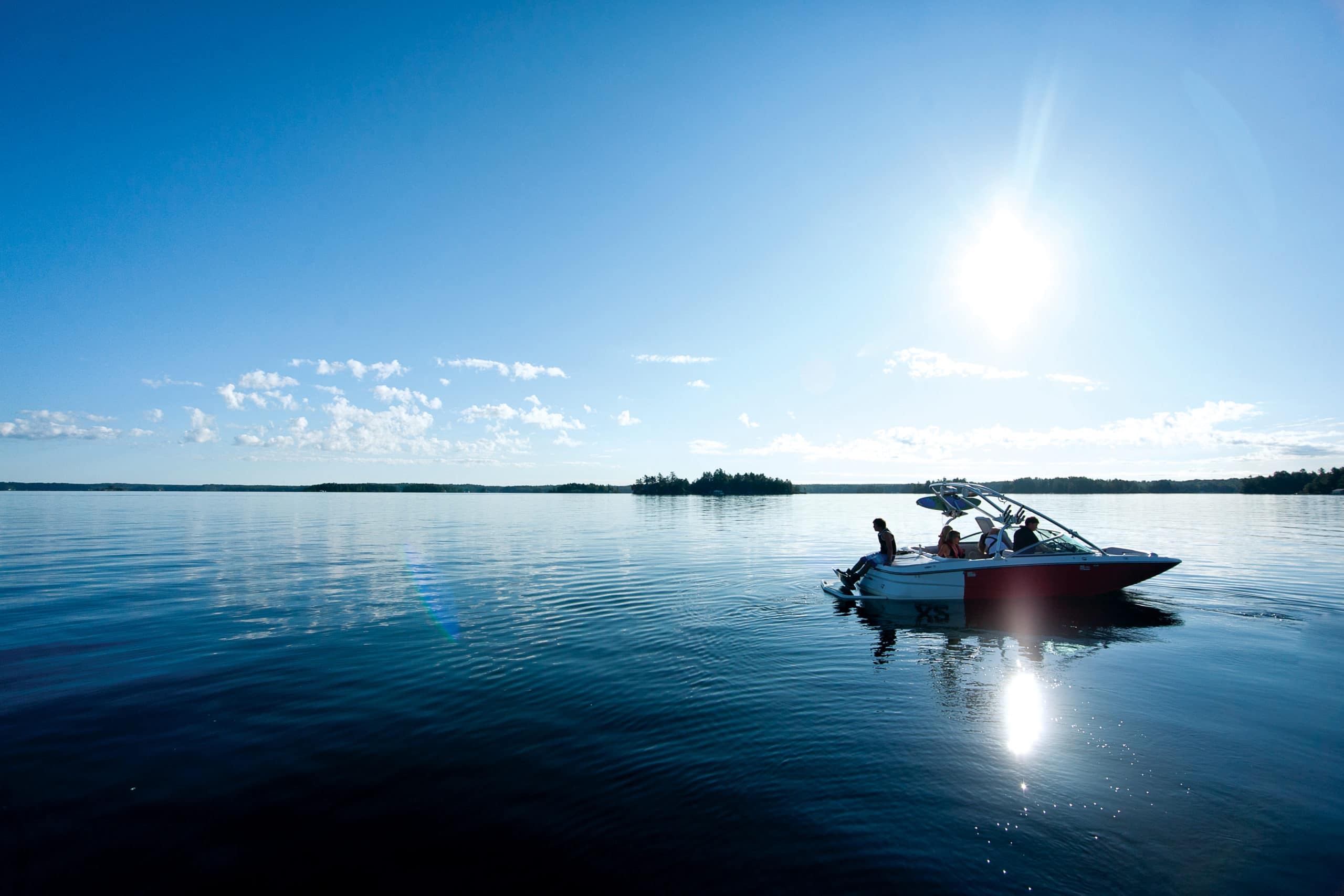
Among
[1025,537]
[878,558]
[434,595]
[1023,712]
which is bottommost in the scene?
[1023,712]

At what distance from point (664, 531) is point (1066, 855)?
157 ft

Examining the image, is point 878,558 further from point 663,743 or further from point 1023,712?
point 663,743

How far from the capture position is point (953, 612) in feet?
64.3

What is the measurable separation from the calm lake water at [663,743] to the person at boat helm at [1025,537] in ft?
7.39

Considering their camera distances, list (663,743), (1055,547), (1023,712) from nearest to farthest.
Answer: (663,743)
(1023,712)
(1055,547)

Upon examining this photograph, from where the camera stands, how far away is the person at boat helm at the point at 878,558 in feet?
71.7

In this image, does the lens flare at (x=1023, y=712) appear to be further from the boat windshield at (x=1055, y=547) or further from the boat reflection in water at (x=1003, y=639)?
the boat windshield at (x=1055, y=547)

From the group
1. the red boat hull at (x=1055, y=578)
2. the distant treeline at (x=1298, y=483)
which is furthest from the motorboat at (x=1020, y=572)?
the distant treeline at (x=1298, y=483)

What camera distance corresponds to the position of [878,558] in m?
22.2

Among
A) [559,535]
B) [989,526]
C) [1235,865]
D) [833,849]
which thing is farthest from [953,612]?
[559,535]

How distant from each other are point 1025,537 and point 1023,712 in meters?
11.8

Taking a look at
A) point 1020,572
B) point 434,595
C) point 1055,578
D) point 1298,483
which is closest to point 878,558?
point 1020,572

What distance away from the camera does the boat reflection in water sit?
1139 centimetres

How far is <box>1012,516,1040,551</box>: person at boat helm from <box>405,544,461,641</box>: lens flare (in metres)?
18.9
